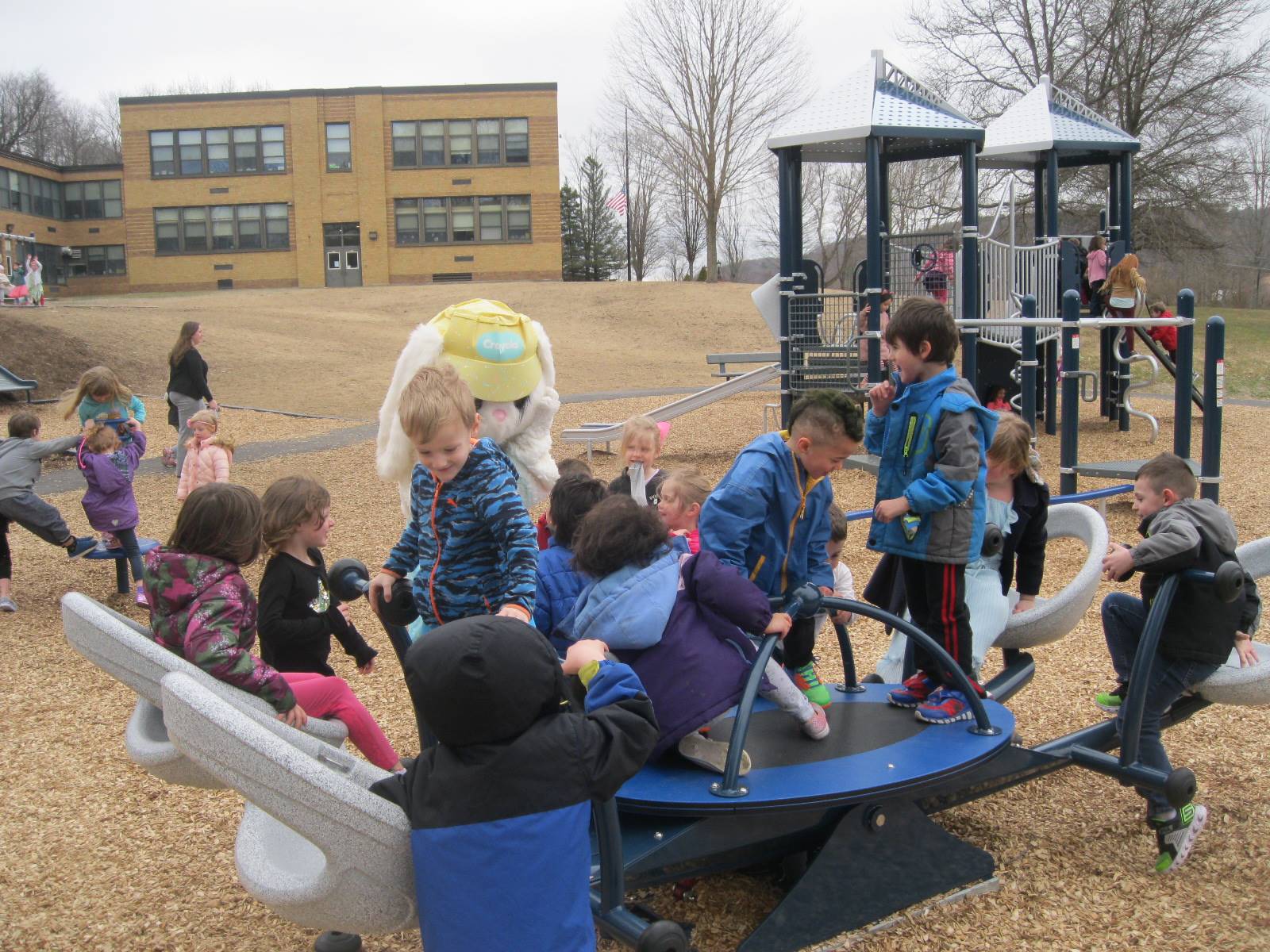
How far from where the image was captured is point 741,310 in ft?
108

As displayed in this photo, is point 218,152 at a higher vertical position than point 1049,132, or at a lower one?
higher

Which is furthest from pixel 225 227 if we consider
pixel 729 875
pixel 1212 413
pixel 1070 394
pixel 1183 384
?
pixel 729 875

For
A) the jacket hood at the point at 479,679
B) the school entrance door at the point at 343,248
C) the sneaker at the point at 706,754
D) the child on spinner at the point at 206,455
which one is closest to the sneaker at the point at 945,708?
the sneaker at the point at 706,754

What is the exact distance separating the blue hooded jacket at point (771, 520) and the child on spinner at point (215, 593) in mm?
1302

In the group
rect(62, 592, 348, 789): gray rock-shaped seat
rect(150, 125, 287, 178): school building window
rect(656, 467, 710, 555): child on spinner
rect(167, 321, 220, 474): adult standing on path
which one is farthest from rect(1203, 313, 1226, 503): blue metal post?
rect(150, 125, 287, 178): school building window

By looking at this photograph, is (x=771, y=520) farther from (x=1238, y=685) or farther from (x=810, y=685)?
(x=1238, y=685)

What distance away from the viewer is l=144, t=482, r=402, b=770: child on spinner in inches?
114

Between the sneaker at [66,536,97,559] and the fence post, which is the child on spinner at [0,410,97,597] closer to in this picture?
the sneaker at [66,536,97,559]

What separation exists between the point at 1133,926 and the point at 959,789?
0.58 meters

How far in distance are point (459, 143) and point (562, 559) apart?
143 ft

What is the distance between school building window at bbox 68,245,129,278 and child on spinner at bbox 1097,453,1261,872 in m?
51.8

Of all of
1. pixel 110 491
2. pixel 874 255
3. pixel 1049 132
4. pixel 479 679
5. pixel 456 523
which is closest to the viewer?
pixel 479 679

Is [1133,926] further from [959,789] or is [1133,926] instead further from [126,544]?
[126,544]

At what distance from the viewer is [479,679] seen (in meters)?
2.11
